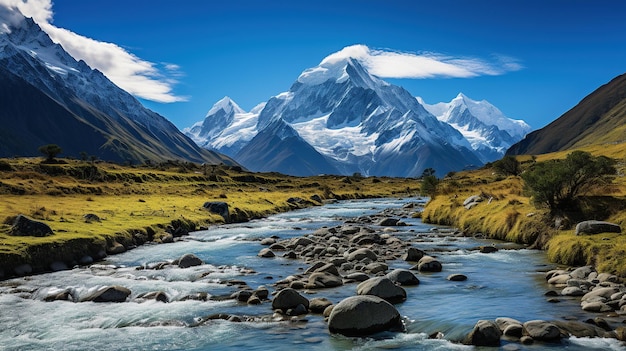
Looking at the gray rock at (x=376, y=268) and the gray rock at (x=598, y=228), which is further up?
the gray rock at (x=598, y=228)

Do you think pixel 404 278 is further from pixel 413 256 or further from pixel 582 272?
pixel 582 272

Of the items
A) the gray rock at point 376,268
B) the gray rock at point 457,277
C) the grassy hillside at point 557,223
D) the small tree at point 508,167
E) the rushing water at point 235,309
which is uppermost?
the small tree at point 508,167

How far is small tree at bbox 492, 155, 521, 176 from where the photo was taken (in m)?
148

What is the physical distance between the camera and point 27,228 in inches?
1549

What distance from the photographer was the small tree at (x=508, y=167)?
148 m

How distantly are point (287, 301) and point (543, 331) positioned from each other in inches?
464

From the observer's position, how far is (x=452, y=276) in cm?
3073

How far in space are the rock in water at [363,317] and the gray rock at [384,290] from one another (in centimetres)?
353

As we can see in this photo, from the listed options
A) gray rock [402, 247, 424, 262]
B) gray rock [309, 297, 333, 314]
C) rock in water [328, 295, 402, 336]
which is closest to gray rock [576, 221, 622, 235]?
gray rock [402, 247, 424, 262]

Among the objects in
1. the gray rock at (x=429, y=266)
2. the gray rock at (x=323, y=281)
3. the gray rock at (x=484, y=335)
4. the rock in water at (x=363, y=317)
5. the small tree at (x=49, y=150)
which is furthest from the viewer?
the small tree at (x=49, y=150)

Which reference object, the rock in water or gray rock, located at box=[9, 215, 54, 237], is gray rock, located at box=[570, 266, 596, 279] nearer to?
the rock in water

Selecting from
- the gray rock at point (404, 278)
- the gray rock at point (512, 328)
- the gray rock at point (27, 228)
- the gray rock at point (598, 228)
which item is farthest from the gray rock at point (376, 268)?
the gray rock at point (27, 228)

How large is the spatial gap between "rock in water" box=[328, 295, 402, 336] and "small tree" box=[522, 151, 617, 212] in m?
23.6

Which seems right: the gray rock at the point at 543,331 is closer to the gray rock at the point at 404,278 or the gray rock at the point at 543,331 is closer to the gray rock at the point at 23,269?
the gray rock at the point at 404,278
